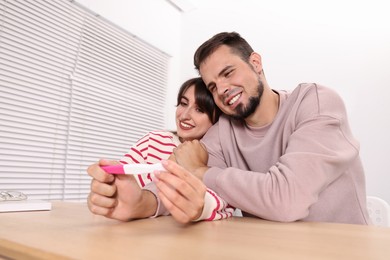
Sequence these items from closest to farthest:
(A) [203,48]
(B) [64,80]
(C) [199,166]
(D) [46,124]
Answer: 1. (C) [199,166]
2. (A) [203,48]
3. (D) [46,124]
4. (B) [64,80]

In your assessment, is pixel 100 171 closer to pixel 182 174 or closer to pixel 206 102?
pixel 182 174

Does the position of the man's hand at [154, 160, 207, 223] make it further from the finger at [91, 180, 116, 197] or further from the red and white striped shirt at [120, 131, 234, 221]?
the red and white striped shirt at [120, 131, 234, 221]

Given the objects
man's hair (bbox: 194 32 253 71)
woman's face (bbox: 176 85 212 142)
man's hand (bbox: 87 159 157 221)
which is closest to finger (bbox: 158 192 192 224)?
man's hand (bbox: 87 159 157 221)

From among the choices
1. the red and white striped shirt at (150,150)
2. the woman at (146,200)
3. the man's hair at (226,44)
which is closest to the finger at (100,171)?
the woman at (146,200)

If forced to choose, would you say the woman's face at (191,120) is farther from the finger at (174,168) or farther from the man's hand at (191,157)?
the finger at (174,168)

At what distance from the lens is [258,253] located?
0.39 m

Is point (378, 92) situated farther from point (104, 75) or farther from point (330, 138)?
point (104, 75)

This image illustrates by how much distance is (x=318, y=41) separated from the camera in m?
2.36

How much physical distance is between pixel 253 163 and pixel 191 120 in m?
0.46

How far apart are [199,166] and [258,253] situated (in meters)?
0.58

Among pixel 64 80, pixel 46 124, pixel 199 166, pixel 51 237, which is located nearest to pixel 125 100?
pixel 64 80

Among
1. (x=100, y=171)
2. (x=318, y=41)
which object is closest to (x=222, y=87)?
(x=100, y=171)

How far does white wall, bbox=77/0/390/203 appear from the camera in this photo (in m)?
2.10

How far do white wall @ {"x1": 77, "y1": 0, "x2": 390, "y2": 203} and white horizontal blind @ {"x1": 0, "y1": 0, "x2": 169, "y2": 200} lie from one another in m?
0.25
